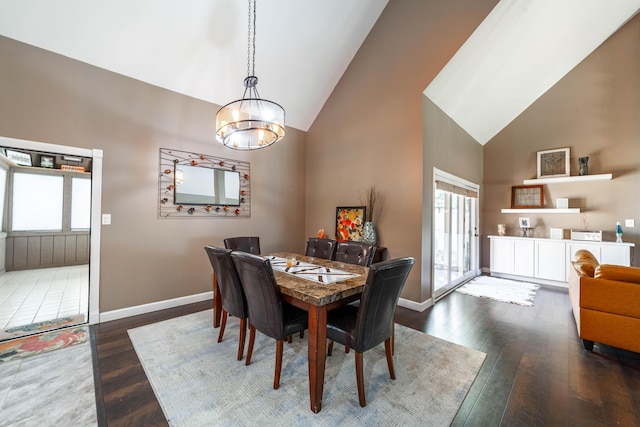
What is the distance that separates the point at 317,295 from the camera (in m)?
1.62

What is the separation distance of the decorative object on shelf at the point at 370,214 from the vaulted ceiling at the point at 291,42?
161 centimetres

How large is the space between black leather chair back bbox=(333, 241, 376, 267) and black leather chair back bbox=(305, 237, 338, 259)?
0.07 m

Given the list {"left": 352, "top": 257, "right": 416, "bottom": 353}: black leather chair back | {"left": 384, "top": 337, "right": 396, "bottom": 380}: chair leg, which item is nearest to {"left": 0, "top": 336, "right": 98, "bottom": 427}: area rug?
{"left": 352, "top": 257, "right": 416, "bottom": 353}: black leather chair back

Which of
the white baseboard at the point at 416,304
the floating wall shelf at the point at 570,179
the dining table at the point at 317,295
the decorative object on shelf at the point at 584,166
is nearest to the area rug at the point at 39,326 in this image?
the dining table at the point at 317,295

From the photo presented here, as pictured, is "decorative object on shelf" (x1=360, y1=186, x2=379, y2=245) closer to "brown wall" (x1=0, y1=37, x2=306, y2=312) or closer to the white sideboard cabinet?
"brown wall" (x1=0, y1=37, x2=306, y2=312)

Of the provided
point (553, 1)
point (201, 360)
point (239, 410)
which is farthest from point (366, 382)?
point (553, 1)

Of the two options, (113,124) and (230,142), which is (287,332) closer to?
(230,142)

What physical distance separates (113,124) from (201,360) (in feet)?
9.42

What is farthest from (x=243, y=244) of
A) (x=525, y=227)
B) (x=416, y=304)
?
(x=525, y=227)

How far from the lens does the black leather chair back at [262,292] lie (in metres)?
1.72

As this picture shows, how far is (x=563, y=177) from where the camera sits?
472 centimetres

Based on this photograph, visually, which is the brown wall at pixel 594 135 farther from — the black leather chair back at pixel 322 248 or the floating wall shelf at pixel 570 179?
the black leather chair back at pixel 322 248

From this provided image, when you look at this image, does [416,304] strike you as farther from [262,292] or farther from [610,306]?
[262,292]

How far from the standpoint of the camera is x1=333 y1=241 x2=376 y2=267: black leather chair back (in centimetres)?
282
